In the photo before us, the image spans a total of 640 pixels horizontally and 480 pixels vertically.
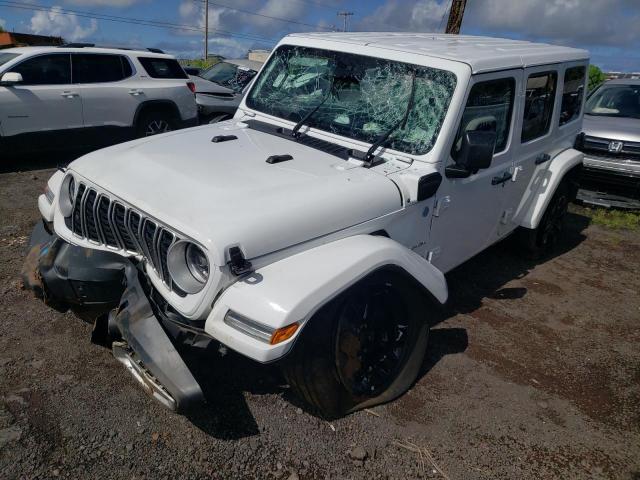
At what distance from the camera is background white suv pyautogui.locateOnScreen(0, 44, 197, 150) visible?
729cm

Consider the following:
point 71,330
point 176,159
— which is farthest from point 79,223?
point 71,330

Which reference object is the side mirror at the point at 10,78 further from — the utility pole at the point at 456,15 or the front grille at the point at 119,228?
the utility pole at the point at 456,15

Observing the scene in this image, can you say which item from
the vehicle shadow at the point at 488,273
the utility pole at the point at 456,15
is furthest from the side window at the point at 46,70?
the utility pole at the point at 456,15

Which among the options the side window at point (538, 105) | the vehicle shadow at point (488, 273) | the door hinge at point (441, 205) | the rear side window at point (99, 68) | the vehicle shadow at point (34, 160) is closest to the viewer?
the door hinge at point (441, 205)

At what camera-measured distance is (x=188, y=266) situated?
2.49 m

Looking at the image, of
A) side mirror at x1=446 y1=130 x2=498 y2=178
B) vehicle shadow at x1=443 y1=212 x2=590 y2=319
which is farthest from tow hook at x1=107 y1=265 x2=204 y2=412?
vehicle shadow at x1=443 y1=212 x2=590 y2=319

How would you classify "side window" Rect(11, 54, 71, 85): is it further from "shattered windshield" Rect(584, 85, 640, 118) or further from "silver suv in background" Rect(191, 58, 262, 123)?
"shattered windshield" Rect(584, 85, 640, 118)

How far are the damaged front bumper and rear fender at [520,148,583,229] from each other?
3536mm

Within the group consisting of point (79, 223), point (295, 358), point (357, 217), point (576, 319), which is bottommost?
point (576, 319)

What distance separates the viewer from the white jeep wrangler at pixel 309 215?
238cm

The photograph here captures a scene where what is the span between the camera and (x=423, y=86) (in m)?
3.42

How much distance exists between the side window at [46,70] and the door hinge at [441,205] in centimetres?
668

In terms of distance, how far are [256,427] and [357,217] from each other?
1309 mm

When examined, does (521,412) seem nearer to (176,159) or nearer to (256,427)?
(256,427)
